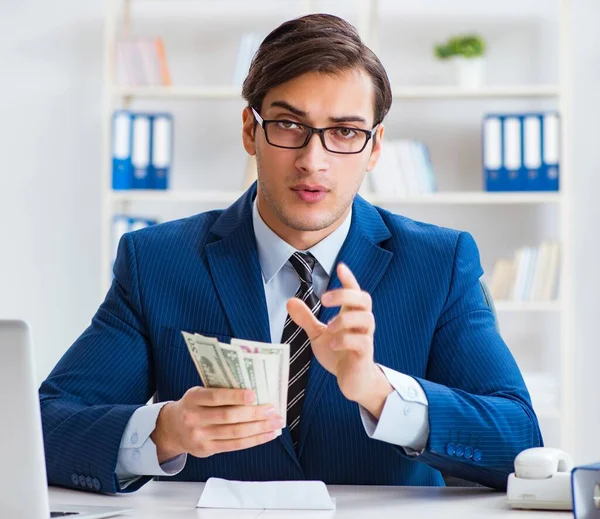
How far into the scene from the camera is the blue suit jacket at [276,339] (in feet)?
5.58

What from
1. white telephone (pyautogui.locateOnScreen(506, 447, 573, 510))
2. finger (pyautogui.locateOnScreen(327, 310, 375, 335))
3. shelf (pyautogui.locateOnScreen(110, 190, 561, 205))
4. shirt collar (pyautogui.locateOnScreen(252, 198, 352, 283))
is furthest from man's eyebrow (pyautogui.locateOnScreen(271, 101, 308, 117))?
shelf (pyautogui.locateOnScreen(110, 190, 561, 205))

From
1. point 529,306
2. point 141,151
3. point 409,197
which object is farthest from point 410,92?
point 141,151

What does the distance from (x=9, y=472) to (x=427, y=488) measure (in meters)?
0.75

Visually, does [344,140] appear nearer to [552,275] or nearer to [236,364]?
[236,364]

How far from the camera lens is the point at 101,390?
5.84ft

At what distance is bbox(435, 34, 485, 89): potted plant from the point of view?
3814mm

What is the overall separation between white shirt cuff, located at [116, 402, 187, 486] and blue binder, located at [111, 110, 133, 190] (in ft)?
7.86

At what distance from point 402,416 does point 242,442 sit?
0.27 meters

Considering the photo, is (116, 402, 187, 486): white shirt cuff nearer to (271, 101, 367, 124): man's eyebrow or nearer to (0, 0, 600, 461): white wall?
(271, 101, 367, 124): man's eyebrow

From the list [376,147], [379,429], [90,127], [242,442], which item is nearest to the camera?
[242,442]

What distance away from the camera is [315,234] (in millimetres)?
1879

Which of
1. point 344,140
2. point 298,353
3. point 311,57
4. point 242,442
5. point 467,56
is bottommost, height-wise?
point 242,442

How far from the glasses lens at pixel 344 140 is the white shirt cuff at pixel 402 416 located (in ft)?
1.54

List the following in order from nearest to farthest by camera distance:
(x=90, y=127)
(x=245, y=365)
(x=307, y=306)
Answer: (x=245, y=365)
(x=307, y=306)
(x=90, y=127)
